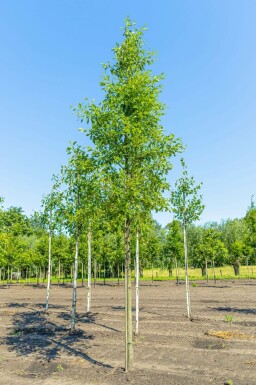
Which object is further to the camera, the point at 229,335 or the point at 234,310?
the point at 234,310

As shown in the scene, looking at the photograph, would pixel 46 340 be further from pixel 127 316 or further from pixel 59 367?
pixel 127 316

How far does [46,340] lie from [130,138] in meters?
11.8

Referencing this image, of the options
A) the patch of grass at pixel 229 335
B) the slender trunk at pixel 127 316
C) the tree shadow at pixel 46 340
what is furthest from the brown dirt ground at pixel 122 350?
the slender trunk at pixel 127 316

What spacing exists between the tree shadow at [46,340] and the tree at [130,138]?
5085 millimetres

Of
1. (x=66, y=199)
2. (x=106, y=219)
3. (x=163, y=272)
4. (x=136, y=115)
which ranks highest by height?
(x=136, y=115)

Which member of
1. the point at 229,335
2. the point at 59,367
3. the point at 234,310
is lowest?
the point at 234,310

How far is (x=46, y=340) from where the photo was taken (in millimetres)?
17078

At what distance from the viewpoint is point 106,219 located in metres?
13.5

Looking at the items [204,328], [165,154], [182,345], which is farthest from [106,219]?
[204,328]

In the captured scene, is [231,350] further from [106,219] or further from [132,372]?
[106,219]

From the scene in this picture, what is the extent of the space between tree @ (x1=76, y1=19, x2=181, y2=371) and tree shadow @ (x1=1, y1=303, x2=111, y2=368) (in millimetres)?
5085

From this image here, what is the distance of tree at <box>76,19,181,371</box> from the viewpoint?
12.7 meters

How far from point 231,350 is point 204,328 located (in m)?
4.29

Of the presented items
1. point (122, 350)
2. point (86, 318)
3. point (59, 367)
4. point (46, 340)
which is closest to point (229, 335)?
point (122, 350)
